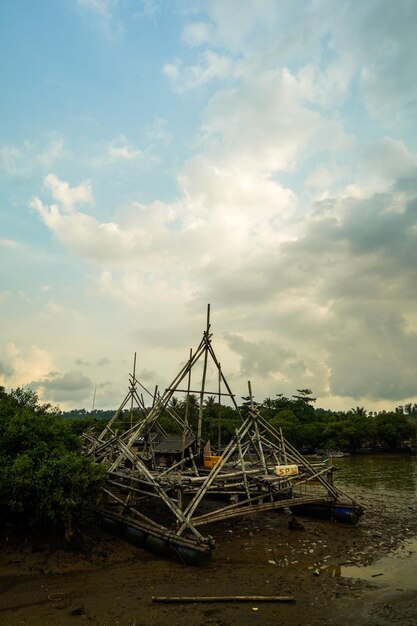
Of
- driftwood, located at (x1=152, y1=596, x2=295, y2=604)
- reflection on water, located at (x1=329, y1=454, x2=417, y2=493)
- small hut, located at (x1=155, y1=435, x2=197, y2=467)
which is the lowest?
reflection on water, located at (x1=329, y1=454, x2=417, y2=493)

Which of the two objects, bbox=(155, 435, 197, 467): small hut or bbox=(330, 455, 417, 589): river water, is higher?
bbox=(155, 435, 197, 467): small hut

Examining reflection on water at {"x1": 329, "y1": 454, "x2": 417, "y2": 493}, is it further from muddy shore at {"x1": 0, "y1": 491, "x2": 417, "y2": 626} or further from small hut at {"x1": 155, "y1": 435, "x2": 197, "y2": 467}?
muddy shore at {"x1": 0, "y1": 491, "x2": 417, "y2": 626}

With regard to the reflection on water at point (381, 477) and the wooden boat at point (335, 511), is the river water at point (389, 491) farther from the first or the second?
the wooden boat at point (335, 511)

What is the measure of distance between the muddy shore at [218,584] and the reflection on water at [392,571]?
20 cm

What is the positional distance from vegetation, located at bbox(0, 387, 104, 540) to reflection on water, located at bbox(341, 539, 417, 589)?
9540 mm

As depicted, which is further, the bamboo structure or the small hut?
the small hut

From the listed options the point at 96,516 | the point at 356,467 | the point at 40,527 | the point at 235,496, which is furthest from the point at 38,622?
the point at 356,467

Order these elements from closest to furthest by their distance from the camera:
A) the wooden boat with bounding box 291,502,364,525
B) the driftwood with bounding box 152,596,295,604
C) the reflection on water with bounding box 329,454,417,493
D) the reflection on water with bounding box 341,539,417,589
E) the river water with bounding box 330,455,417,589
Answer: the driftwood with bounding box 152,596,295,604 < the reflection on water with bounding box 341,539,417,589 < the river water with bounding box 330,455,417,589 < the wooden boat with bounding box 291,502,364,525 < the reflection on water with bounding box 329,454,417,493

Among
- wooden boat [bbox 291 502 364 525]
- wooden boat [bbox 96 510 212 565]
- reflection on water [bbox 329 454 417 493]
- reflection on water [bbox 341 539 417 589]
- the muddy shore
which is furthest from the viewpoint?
reflection on water [bbox 329 454 417 493]

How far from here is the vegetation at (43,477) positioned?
529 inches

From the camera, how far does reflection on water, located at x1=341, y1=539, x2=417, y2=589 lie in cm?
1246

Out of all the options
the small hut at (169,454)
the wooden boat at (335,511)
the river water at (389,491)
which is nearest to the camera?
the river water at (389,491)

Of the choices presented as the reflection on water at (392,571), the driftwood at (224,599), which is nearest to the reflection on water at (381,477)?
the reflection on water at (392,571)

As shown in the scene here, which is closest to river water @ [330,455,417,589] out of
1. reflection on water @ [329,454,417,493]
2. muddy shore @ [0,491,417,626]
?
reflection on water @ [329,454,417,493]
